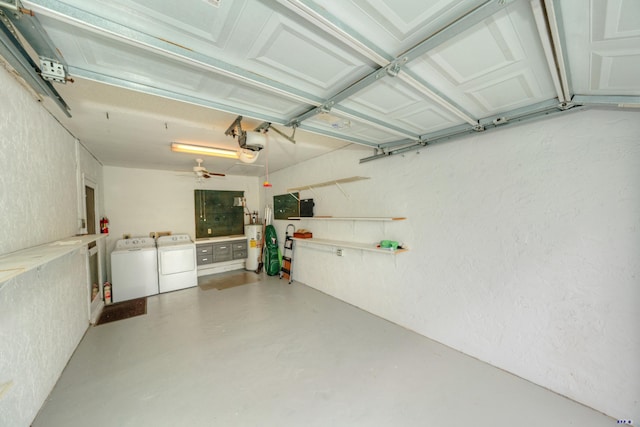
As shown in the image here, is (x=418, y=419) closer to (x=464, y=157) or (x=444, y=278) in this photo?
(x=444, y=278)

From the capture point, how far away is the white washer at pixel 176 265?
4.25 meters

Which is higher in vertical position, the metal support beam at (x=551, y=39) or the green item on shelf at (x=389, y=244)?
the metal support beam at (x=551, y=39)

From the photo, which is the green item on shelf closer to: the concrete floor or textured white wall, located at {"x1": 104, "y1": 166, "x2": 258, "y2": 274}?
the concrete floor

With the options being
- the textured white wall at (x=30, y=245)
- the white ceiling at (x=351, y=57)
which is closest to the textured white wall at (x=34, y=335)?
the textured white wall at (x=30, y=245)

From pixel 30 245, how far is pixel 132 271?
274 centimetres

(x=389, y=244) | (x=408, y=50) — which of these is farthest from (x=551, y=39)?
Result: (x=389, y=244)

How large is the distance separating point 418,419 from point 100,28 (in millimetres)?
2854

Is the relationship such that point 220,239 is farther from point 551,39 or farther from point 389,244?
point 551,39

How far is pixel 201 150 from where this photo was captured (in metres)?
3.09

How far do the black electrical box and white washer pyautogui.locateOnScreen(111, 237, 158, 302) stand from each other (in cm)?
283

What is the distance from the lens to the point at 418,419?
1.63 m

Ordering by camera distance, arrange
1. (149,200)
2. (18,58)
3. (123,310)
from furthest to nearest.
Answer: (149,200)
(123,310)
(18,58)

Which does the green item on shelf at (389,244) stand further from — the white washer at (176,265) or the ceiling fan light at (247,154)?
the white washer at (176,265)

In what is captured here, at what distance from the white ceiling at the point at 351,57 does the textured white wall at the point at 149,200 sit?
2925 millimetres
